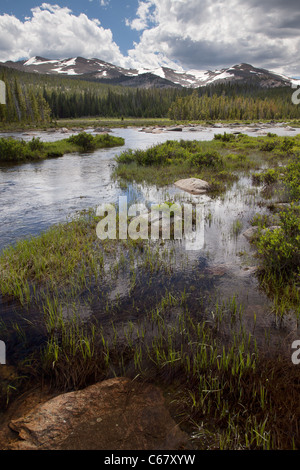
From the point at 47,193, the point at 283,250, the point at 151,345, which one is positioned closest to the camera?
the point at 151,345

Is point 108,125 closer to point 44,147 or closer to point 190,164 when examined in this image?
point 44,147

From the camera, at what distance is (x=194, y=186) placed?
47.1 ft

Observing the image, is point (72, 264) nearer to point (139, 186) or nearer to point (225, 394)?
point (225, 394)

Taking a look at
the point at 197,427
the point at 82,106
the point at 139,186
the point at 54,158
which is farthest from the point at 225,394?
the point at 82,106

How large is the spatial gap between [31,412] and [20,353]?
1.33 m

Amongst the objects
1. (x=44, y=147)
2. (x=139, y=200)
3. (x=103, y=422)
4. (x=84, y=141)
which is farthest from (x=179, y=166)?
(x=103, y=422)

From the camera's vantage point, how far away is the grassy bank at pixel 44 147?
23.3 meters

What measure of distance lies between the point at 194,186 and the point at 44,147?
19.6 meters

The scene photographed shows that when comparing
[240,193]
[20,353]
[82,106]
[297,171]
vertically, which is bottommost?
[20,353]

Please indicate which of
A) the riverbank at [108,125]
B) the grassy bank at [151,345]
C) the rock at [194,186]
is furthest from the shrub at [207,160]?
the riverbank at [108,125]

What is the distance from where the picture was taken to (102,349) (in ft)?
14.3

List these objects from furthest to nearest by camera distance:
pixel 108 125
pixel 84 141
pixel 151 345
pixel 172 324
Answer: pixel 108 125 → pixel 84 141 → pixel 172 324 → pixel 151 345

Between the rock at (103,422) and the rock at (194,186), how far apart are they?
11.5 metres

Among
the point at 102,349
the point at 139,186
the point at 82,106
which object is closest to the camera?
the point at 102,349
